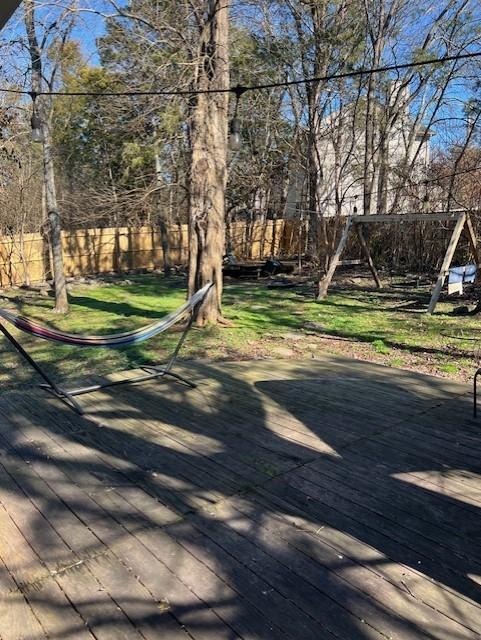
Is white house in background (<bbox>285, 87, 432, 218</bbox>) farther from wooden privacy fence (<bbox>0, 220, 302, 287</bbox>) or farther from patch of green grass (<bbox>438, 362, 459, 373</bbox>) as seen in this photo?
patch of green grass (<bbox>438, 362, 459, 373</bbox>)

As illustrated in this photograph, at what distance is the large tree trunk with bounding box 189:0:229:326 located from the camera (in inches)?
259

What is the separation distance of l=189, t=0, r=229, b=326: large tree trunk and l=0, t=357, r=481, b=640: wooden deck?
327cm

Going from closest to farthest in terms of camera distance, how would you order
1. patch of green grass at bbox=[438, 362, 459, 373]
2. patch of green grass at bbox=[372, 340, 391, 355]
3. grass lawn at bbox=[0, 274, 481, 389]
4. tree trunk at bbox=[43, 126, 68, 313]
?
patch of green grass at bbox=[438, 362, 459, 373] → grass lawn at bbox=[0, 274, 481, 389] → patch of green grass at bbox=[372, 340, 391, 355] → tree trunk at bbox=[43, 126, 68, 313]

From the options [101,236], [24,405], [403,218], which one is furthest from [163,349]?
[101,236]

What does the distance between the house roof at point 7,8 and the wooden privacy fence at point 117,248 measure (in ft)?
39.3

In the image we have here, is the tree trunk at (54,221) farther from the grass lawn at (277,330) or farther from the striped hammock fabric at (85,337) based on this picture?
the striped hammock fabric at (85,337)

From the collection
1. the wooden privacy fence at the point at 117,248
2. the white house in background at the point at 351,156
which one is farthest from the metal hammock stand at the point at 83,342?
the white house in background at the point at 351,156

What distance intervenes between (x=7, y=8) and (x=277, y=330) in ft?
19.8

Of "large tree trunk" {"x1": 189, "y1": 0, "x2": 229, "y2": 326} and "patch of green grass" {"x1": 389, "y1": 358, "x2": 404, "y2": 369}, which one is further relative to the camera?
"large tree trunk" {"x1": 189, "y1": 0, "x2": 229, "y2": 326}

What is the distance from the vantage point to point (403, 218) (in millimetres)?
9477

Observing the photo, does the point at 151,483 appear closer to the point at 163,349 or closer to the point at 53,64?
the point at 163,349

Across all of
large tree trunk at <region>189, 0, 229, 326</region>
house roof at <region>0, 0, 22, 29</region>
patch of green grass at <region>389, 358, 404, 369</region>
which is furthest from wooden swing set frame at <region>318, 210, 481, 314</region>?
house roof at <region>0, 0, 22, 29</region>

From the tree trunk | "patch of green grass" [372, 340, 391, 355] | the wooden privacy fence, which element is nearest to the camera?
"patch of green grass" [372, 340, 391, 355]

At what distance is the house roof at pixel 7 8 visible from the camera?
1455mm
